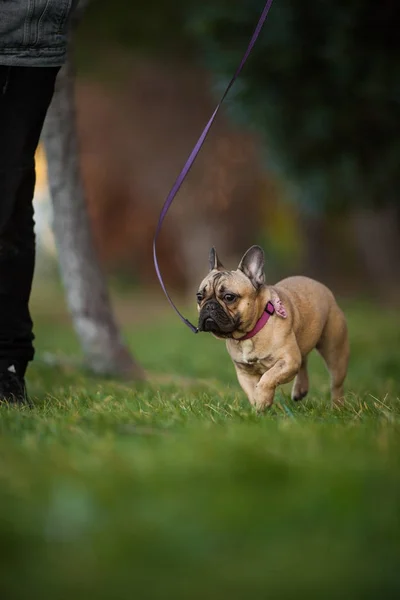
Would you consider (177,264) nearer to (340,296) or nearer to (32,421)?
(340,296)

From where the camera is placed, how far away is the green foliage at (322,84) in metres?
8.84

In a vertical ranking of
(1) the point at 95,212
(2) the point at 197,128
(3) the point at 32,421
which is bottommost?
(1) the point at 95,212

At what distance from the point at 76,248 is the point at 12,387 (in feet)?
9.00

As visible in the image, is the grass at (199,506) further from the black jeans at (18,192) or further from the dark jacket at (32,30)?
the dark jacket at (32,30)

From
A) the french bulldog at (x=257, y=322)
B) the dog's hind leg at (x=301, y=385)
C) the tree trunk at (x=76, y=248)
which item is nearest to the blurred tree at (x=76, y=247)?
the tree trunk at (x=76, y=248)

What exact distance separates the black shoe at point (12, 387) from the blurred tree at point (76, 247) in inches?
96.3

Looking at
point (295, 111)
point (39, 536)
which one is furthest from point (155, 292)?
point (39, 536)

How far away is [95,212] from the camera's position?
21688 mm

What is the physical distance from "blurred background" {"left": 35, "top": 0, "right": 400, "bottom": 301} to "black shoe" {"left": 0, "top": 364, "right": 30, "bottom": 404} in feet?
13.2

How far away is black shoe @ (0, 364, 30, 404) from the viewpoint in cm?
442

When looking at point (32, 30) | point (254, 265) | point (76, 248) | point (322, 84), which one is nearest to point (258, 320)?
point (254, 265)

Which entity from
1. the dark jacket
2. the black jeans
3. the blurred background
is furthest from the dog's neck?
the blurred background

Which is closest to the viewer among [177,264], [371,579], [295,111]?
[371,579]

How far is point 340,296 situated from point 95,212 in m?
6.44
